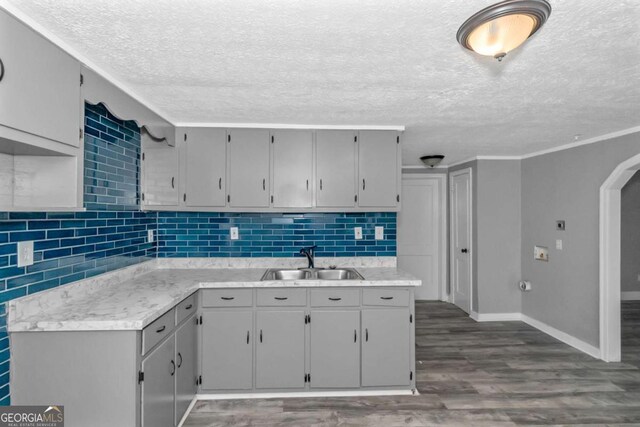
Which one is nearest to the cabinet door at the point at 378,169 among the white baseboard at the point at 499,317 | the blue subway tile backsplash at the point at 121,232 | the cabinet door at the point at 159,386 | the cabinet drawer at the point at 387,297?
the blue subway tile backsplash at the point at 121,232

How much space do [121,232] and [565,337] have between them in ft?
15.6

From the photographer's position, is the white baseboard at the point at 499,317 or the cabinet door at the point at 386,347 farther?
the white baseboard at the point at 499,317

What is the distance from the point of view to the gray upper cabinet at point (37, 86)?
1.28 m

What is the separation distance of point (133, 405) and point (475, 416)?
2289 mm

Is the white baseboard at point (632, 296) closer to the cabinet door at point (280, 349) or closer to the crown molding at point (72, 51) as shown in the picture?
the cabinet door at point (280, 349)

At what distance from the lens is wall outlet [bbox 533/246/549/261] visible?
3.93 meters

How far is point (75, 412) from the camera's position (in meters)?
1.61

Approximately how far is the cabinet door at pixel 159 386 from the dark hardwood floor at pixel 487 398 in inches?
16.5

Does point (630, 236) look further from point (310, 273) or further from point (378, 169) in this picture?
point (310, 273)

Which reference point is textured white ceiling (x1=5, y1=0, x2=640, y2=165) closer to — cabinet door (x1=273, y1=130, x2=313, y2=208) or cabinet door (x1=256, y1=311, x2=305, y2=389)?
cabinet door (x1=273, y1=130, x2=313, y2=208)

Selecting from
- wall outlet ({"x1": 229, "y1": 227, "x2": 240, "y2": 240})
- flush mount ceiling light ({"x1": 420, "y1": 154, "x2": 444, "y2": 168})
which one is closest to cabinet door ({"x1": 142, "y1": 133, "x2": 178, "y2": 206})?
wall outlet ({"x1": 229, "y1": 227, "x2": 240, "y2": 240})

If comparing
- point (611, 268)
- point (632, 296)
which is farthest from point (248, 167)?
point (632, 296)

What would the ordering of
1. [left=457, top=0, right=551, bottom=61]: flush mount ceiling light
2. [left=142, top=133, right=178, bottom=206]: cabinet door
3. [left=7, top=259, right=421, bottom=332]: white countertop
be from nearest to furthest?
[left=457, top=0, right=551, bottom=61]: flush mount ceiling light < [left=7, top=259, right=421, bottom=332]: white countertop < [left=142, top=133, right=178, bottom=206]: cabinet door

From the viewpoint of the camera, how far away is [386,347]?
2.59 m
